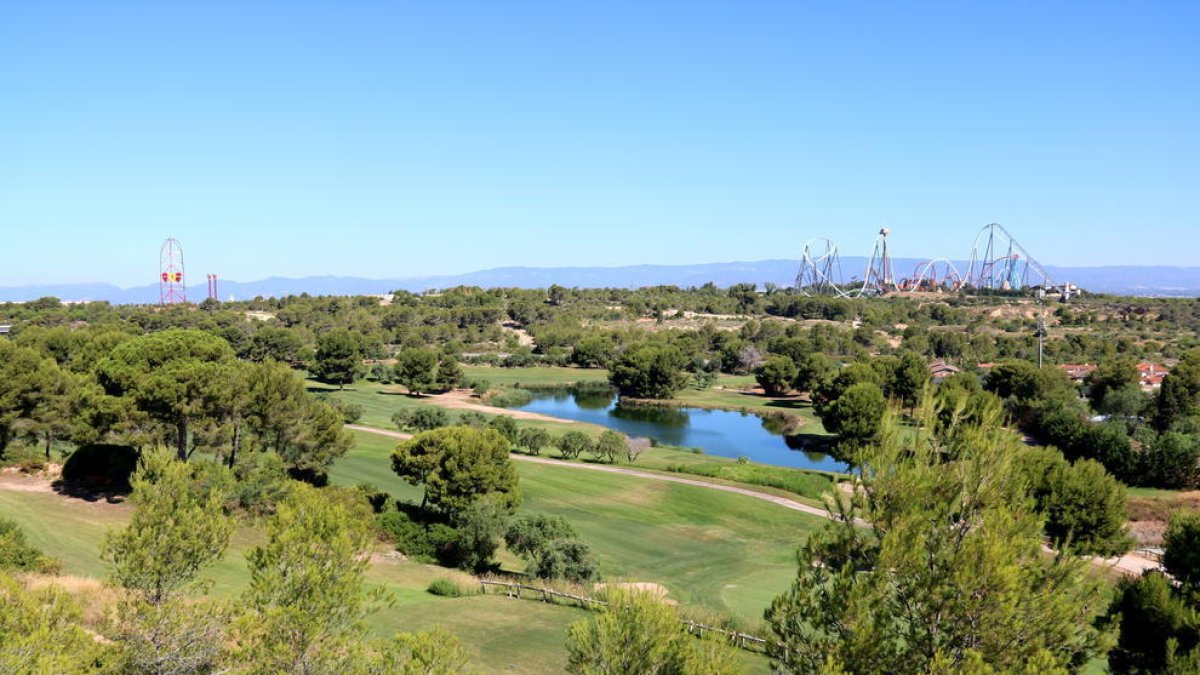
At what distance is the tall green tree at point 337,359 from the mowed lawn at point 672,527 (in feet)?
130

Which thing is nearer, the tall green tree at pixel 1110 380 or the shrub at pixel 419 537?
the shrub at pixel 419 537

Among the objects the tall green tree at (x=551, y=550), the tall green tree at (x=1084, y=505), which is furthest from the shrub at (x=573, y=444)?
the tall green tree at (x=1084, y=505)

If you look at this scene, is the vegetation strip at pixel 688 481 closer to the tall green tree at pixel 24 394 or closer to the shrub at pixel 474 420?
the shrub at pixel 474 420

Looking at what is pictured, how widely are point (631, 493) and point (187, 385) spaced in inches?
978

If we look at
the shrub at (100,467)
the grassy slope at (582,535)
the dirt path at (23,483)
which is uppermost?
the shrub at (100,467)

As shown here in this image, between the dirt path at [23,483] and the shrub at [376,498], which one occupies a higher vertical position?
the dirt path at [23,483]

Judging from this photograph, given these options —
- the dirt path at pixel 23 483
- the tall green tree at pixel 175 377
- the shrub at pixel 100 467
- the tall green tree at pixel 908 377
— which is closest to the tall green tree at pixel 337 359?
the tall green tree at pixel 175 377

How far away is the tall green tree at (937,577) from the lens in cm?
1315

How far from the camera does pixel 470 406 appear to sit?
90125 millimetres

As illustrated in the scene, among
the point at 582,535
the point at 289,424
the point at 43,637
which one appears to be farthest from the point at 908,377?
the point at 43,637

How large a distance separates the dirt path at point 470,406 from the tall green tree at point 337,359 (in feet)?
33.7

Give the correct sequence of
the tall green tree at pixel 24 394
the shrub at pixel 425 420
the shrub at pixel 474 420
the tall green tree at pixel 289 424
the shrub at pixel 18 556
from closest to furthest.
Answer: the shrub at pixel 18 556 < the tall green tree at pixel 24 394 < the tall green tree at pixel 289 424 < the shrub at pixel 425 420 < the shrub at pixel 474 420

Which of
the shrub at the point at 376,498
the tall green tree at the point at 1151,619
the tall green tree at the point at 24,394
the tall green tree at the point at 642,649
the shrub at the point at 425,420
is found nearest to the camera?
the tall green tree at the point at 642,649

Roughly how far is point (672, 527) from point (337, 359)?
6165 centimetres
